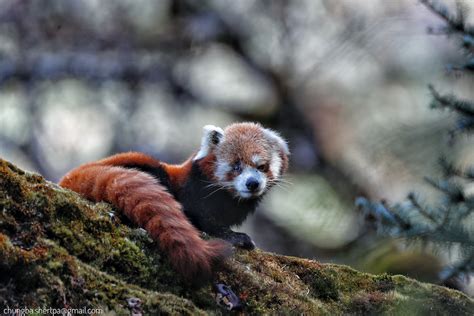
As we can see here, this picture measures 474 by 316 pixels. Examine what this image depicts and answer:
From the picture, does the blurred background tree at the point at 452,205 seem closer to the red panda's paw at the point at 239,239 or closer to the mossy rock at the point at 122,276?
the mossy rock at the point at 122,276

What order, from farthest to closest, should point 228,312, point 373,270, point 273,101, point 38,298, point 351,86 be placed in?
point 273,101
point 373,270
point 228,312
point 351,86
point 38,298

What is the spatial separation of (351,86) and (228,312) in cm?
→ 142

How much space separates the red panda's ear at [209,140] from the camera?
6.11 m

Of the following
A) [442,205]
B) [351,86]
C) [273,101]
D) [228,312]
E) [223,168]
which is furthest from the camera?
[273,101]

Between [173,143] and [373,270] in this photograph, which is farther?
[173,143]

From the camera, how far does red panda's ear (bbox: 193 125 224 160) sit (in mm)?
6109

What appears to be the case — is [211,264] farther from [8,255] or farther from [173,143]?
[173,143]

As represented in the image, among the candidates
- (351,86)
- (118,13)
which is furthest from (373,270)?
(118,13)

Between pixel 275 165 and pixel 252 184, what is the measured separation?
53 cm

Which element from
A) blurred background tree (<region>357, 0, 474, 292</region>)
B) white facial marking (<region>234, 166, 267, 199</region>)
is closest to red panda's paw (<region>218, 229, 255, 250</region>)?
white facial marking (<region>234, 166, 267, 199</region>)

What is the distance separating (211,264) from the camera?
3943 millimetres

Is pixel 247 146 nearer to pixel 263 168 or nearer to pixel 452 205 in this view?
pixel 263 168

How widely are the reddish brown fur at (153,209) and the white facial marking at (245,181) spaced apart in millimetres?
984

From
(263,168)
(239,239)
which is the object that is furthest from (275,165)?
(239,239)
